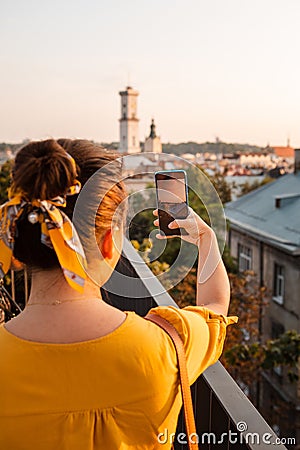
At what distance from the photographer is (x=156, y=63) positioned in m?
36.5

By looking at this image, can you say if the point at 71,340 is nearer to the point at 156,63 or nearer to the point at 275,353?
the point at 275,353

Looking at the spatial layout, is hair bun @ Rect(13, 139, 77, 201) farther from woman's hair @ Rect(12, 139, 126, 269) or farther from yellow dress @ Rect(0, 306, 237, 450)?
yellow dress @ Rect(0, 306, 237, 450)

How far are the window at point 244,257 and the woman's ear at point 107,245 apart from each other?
62.9 feet

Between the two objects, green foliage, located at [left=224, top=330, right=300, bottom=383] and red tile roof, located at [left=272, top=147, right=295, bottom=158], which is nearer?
green foliage, located at [left=224, top=330, right=300, bottom=383]

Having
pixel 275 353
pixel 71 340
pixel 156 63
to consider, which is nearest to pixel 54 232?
pixel 71 340

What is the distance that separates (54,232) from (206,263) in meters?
0.50

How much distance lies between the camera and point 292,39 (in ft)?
73.9

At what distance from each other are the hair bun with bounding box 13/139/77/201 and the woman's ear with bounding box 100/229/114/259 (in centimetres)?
14

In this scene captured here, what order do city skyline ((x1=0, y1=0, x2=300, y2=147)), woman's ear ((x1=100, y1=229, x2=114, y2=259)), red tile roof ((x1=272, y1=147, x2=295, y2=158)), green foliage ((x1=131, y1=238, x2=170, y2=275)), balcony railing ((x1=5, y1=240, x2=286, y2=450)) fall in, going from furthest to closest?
red tile roof ((x1=272, y1=147, x2=295, y2=158)) < city skyline ((x1=0, y1=0, x2=300, y2=147)) < green foliage ((x1=131, y1=238, x2=170, y2=275)) < balcony railing ((x1=5, y1=240, x2=286, y2=450)) < woman's ear ((x1=100, y1=229, x2=114, y2=259))

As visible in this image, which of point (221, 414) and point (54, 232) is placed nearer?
point (54, 232)

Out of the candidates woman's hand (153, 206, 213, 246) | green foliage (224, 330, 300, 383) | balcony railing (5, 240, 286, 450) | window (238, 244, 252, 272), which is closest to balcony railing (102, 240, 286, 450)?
balcony railing (5, 240, 286, 450)

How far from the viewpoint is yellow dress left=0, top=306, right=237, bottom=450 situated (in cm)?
119

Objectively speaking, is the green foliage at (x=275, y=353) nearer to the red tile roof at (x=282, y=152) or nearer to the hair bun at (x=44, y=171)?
the hair bun at (x=44, y=171)

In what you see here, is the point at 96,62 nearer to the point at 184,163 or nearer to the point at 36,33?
the point at 36,33
